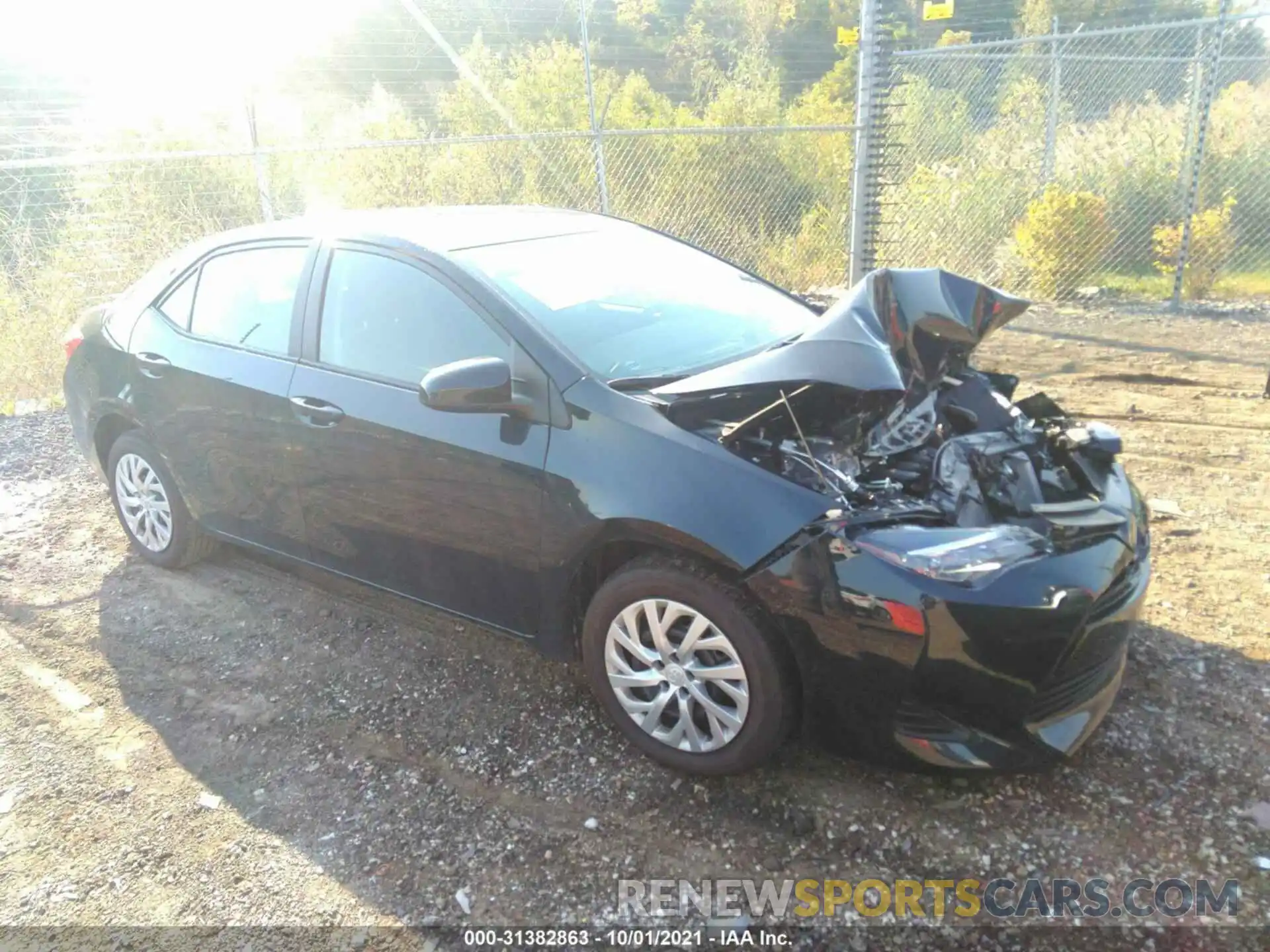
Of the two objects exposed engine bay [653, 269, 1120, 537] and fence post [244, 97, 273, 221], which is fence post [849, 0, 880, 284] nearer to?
exposed engine bay [653, 269, 1120, 537]

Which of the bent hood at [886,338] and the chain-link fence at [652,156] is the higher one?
the chain-link fence at [652,156]

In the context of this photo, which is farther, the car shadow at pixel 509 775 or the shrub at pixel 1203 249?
the shrub at pixel 1203 249

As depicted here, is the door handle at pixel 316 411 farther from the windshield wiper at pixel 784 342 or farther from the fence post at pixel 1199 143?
the fence post at pixel 1199 143

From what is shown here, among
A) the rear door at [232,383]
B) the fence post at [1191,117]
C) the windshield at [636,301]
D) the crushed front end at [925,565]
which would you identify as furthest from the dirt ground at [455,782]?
the fence post at [1191,117]

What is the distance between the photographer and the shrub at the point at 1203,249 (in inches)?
349

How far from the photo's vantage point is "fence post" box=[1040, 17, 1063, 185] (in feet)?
30.9

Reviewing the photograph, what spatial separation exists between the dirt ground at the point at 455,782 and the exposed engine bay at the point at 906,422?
80 centimetres

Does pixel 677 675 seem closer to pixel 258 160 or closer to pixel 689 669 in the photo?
pixel 689 669

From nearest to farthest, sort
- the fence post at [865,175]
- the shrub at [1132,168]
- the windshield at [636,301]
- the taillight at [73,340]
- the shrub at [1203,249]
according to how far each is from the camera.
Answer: the windshield at [636,301] < the taillight at [73,340] < the fence post at [865,175] < the shrub at [1203,249] < the shrub at [1132,168]

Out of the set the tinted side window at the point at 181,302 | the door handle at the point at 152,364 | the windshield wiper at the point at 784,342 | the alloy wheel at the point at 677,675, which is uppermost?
the tinted side window at the point at 181,302

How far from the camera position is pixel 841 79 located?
612 inches

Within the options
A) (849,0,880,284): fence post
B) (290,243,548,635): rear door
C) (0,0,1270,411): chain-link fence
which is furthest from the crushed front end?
(0,0,1270,411): chain-link fence

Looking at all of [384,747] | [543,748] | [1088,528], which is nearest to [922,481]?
[1088,528]

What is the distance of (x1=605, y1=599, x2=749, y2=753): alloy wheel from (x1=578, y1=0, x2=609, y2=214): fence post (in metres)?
5.68
